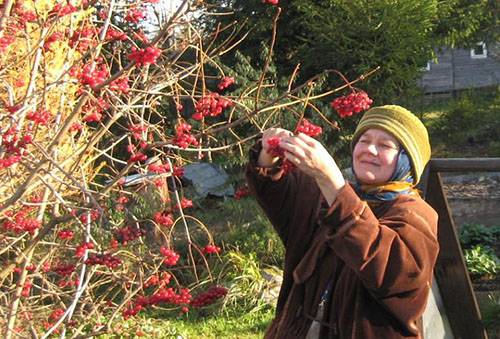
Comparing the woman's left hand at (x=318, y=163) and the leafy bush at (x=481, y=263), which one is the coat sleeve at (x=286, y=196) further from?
the leafy bush at (x=481, y=263)

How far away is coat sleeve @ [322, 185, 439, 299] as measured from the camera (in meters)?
1.83

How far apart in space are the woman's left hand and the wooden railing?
4.83 feet

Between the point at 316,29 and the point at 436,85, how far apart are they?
1361cm

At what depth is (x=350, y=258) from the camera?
1832mm

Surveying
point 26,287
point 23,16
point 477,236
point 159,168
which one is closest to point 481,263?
point 477,236

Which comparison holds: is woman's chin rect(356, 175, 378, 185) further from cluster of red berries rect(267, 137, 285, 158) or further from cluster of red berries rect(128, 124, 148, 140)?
cluster of red berries rect(128, 124, 148, 140)

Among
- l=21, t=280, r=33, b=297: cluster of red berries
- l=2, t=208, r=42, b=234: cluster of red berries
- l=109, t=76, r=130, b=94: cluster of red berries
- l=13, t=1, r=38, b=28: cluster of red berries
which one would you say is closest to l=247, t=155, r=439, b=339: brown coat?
l=109, t=76, r=130, b=94: cluster of red berries

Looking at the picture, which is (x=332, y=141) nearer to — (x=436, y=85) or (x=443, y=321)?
(x=443, y=321)

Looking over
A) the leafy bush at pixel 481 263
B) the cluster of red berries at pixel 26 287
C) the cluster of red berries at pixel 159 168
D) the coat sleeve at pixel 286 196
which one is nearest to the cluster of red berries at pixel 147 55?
the coat sleeve at pixel 286 196

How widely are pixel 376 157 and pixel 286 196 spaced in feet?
0.98

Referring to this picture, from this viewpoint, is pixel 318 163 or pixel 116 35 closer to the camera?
pixel 318 163

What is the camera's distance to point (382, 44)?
889 cm

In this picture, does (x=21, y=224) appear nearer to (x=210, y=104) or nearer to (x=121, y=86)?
(x=121, y=86)

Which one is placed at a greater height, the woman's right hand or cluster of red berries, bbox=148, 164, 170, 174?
the woman's right hand
